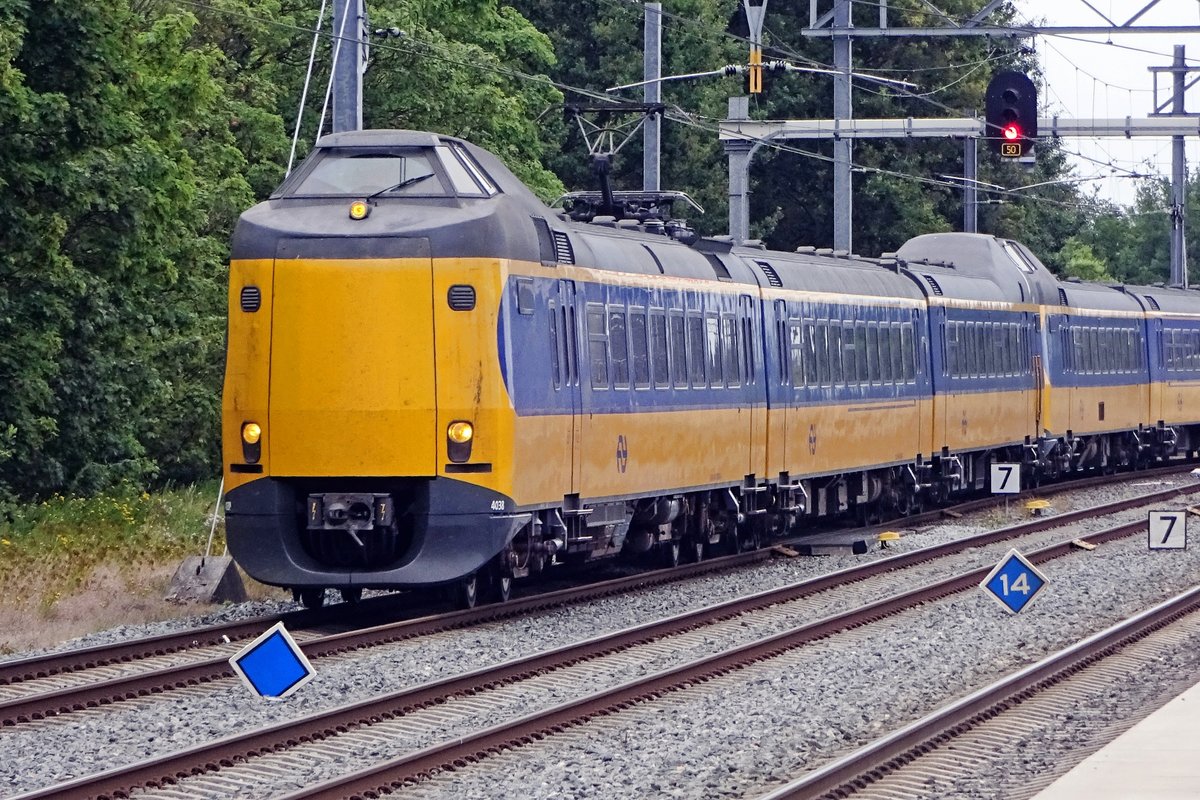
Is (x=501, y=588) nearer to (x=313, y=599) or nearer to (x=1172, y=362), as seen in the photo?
(x=313, y=599)

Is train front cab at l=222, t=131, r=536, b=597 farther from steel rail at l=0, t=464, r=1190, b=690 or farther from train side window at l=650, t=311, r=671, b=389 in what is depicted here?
train side window at l=650, t=311, r=671, b=389

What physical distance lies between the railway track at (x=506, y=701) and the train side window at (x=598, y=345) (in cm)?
212

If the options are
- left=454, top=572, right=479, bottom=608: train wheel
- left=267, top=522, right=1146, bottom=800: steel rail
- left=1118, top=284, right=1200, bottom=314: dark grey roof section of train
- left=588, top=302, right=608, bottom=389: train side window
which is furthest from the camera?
left=1118, top=284, right=1200, bottom=314: dark grey roof section of train

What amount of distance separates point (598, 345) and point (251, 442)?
3331mm

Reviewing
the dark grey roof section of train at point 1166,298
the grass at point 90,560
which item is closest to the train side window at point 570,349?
the grass at point 90,560

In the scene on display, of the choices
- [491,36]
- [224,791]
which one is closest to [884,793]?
[224,791]

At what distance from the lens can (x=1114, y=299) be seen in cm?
4088

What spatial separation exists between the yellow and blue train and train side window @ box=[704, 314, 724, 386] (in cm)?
3

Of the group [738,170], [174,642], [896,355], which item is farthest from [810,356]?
[174,642]

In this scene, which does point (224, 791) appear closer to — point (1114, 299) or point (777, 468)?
point (777, 468)

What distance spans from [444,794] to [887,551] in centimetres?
1462

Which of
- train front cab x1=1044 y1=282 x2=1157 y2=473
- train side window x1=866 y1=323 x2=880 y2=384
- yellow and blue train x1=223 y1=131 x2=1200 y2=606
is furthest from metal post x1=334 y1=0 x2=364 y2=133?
train front cab x1=1044 y1=282 x2=1157 y2=473

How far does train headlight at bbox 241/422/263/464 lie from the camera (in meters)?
16.0

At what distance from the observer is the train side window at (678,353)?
778 inches
